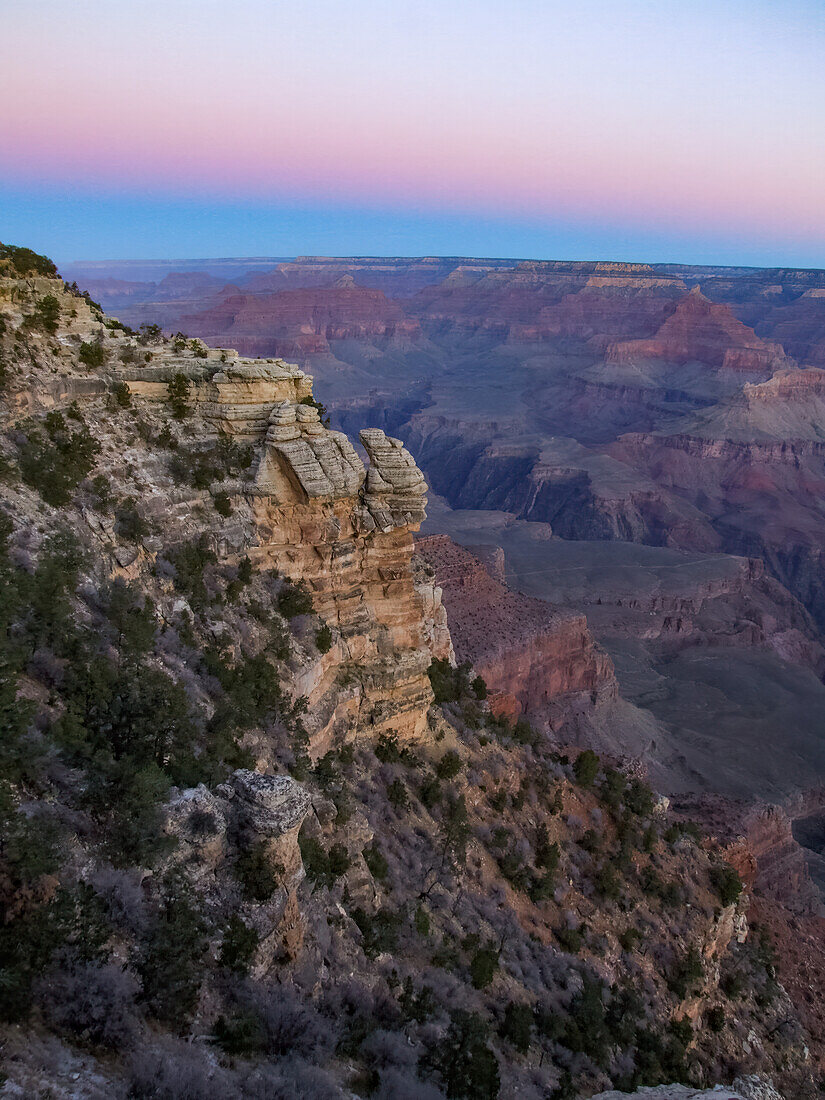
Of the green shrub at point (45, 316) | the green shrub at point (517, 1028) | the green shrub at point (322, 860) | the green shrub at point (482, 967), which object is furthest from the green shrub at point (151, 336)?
the green shrub at point (517, 1028)

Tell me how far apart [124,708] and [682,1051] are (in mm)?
15495

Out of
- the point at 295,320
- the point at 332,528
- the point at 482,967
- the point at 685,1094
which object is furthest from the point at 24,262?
the point at 295,320

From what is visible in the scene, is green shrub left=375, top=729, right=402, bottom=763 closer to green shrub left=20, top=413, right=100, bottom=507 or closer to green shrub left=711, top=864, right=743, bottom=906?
green shrub left=20, top=413, right=100, bottom=507

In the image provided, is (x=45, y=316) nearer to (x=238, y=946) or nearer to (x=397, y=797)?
(x=397, y=797)

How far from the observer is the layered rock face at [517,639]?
44781mm

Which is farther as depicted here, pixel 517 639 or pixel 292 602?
pixel 517 639

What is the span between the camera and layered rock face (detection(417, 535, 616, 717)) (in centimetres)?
4478

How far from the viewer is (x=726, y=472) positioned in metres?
115

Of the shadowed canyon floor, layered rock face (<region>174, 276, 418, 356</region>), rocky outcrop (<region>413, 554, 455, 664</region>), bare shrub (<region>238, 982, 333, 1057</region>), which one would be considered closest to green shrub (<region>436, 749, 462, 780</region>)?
rocky outcrop (<region>413, 554, 455, 664</region>)

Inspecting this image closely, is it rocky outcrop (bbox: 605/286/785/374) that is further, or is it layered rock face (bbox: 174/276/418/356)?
layered rock face (bbox: 174/276/418/356)

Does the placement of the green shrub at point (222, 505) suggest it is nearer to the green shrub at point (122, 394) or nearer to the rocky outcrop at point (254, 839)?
the green shrub at point (122, 394)

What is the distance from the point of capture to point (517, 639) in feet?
150

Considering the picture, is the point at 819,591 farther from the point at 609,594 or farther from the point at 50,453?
the point at 50,453

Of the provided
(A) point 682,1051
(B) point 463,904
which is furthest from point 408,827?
(A) point 682,1051
